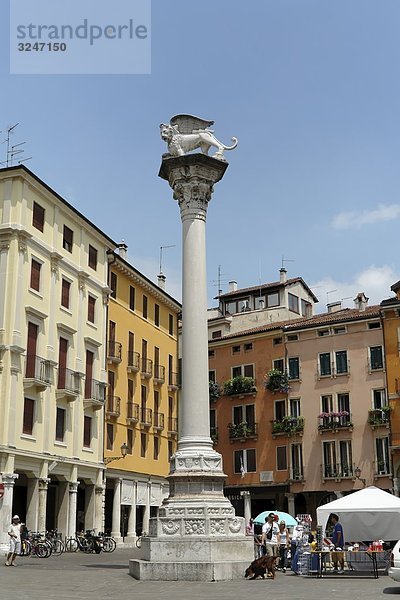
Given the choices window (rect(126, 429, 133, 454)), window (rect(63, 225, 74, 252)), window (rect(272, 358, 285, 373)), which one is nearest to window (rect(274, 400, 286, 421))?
window (rect(272, 358, 285, 373))

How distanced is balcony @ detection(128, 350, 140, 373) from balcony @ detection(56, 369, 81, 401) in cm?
695

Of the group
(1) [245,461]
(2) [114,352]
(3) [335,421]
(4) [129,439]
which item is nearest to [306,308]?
(3) [335,421]

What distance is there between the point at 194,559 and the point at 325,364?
1461 inches

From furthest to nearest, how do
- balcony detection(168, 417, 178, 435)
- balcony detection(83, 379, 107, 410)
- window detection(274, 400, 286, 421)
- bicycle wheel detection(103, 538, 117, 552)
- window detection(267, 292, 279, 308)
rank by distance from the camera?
1. window detection(267, 292, 279, 308)
2. window detection(274, 400, 286, 421)
3. balcony detection(168, 417, 178, 435)
4. balcony detection(83, 379, 107, 410)
5. bicycle wheel detection(103, 538, 117, 552)

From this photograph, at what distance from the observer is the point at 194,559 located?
19.1 metres

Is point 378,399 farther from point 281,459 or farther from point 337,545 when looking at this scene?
point 337,545

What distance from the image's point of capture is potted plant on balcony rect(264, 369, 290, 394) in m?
55.8

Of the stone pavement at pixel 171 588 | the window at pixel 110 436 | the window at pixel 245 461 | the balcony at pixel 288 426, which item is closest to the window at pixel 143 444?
the window at pixel 110 436

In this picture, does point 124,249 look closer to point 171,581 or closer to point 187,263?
point 187,263

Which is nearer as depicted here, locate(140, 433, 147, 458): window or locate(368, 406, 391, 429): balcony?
locate(140, 433, 147, 458): window

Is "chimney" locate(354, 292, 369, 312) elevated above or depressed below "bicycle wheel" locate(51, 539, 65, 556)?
above

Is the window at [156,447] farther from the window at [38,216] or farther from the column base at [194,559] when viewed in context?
the column base at [194,559]

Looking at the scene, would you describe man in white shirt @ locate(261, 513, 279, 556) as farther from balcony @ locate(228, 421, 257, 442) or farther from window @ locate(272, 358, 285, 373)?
window @ locate(272, 358, 285, 373)

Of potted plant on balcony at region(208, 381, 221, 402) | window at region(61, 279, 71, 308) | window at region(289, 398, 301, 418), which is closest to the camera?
window at region(61, 279, 71, 308)
